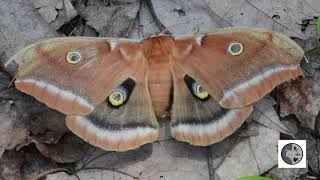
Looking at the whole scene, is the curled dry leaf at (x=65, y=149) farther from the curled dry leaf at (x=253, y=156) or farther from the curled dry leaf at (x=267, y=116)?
the curled dry leaf at (x=267, y=116)

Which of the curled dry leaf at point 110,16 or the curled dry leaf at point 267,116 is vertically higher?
the curled dry leaf at point 110,16

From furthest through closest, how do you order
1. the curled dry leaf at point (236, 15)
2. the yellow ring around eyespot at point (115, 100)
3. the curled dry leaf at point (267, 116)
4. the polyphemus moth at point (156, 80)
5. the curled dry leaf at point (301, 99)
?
the curled dry leaf at point (236, 15), the curled dry leaf at point (301, 99), the curled dry leaf at point (267, 116), the yellow ring around eyespot at point (115, 100), the polyphemus moth at point (156, 80)

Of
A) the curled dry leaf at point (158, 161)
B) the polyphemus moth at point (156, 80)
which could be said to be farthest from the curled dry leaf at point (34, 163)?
the polyphemus moth at point (156, 80)

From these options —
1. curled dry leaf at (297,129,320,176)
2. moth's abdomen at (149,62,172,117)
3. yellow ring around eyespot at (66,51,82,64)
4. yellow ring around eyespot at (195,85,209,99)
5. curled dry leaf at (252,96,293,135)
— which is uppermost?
yellow ring around eyespot at (66,51,82,64)

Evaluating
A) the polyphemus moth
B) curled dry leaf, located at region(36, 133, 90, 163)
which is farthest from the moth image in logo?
curled dry leaf, located at region(36, 133, 90, 163)

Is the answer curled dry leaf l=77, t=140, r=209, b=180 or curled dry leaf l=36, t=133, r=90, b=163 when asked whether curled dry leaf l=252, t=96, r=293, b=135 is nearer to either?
curled dry leaf l=77, t=140, r=209, b=180

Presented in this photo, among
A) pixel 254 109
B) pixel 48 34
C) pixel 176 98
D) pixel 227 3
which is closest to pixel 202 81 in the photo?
pixel 176 98
